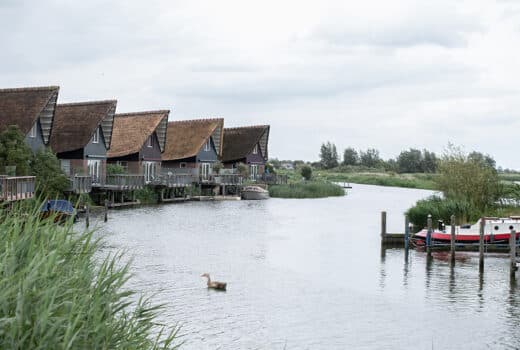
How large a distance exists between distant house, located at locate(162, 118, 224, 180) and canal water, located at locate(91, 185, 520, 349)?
88.6ft

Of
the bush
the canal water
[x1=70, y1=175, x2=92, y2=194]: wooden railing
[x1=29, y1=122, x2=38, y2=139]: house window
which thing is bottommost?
the canal water

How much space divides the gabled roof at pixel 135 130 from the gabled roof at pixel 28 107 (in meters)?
12.7

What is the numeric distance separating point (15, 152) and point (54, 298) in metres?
30.6

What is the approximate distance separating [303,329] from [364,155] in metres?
133

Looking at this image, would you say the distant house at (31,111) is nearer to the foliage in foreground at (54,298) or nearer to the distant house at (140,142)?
→ the distant house at (140,142)

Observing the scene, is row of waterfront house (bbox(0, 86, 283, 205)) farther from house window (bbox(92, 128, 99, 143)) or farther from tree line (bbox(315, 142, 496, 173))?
tree line (bbox(315, 142, 496, 173))

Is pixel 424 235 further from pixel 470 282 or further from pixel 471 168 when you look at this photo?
pixel 471 168

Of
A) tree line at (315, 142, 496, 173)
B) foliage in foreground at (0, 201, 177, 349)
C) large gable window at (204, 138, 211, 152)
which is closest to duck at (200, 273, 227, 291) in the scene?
foliage in foreground at (0, 201, 177, 349)

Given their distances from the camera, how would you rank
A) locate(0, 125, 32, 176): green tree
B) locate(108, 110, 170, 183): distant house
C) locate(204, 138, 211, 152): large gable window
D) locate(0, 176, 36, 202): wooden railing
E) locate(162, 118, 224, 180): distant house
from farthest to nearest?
locate(204, 138, 211, 152): large gable window → locate(162, 118, 224, 180): distant house → locate(108, 110, 170, 183): distant house → locate(0, 125, 32, 176): green tree → locate(0, 176, 36, 202): wooden railing

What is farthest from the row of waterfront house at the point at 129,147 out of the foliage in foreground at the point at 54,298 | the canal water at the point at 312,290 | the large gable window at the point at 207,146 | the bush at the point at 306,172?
the foliage in foreground at the point at 54,298

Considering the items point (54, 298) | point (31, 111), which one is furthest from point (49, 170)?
point (54, 298)

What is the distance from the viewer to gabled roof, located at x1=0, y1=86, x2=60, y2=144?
136ft

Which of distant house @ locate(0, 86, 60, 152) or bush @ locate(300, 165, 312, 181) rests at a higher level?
distant house @ locate(0, 86, 60, 152)

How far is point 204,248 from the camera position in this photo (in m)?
28.8
